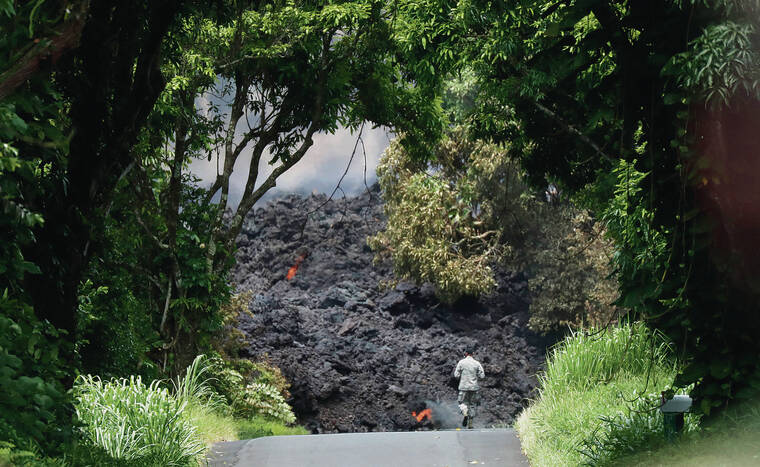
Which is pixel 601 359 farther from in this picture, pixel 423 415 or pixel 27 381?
pixel 423 415

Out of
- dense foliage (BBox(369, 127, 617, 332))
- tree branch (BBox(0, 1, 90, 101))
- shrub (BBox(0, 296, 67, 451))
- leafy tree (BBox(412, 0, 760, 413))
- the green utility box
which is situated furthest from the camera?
dense foliage (BBox(369, 127, 617, 332))

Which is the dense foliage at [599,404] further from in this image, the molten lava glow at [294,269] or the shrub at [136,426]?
the molten lava glow at [294,269]

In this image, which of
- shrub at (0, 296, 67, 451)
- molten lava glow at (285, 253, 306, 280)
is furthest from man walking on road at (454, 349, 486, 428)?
molten lava glow at (285, 253, 306, 280)

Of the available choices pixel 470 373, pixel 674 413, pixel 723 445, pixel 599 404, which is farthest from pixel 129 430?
pixel 470 373

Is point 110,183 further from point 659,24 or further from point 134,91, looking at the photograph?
point 659,24

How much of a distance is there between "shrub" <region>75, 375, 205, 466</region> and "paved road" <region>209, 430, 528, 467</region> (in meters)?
1.30

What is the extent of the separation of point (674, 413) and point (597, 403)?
3.05m

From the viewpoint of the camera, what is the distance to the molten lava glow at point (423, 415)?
24.6m

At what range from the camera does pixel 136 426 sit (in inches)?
281

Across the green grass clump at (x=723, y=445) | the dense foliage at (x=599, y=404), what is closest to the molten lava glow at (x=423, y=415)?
the dense foliage at (x=599, y=404)

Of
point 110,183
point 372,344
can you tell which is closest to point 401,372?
point 372,344

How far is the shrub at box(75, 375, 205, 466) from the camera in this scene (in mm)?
6746

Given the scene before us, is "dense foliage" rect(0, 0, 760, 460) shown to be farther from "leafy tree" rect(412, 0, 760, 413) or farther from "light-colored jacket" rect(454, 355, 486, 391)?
"light-colored jacket" rect(454, 355, 486, 391)

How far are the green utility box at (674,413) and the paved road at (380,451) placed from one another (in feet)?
8.60
